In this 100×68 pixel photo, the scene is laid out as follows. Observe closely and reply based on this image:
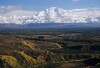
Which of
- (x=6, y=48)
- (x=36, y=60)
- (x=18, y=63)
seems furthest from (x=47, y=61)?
(x=6, y=48)

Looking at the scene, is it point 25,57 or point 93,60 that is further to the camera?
point 25,57

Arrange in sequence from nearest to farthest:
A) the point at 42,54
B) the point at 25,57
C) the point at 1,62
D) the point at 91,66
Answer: the point at 91,66 < the point at 1,62 < the point at 25,57 < the point at 42,54

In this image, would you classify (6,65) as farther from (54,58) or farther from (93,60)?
(93,60)

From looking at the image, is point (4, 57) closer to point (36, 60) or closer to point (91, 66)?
point (36, 60)

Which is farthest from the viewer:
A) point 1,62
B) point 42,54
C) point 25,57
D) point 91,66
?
point 42,54

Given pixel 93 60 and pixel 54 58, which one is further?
pixel 54 58

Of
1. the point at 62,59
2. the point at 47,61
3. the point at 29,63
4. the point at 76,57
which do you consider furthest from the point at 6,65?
the point at 76,57

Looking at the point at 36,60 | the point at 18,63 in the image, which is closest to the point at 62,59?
the point at 36,60
